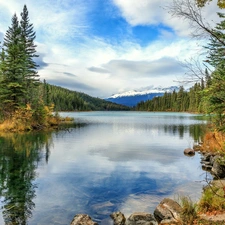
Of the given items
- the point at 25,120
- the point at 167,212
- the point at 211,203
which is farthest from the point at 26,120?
the point at 211,203

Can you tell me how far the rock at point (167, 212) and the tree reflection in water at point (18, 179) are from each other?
4.66m

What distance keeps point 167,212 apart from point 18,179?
8258mm

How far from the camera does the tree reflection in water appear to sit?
9082 millimetres

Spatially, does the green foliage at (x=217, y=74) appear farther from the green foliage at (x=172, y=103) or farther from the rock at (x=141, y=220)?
the green foliage at (x=172, y=103)

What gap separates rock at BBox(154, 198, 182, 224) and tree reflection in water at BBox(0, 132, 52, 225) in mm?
4661

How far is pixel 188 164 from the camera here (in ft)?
58.3

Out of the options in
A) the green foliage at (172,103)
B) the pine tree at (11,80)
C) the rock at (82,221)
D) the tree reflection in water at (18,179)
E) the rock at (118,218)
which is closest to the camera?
the rock at (82,221)

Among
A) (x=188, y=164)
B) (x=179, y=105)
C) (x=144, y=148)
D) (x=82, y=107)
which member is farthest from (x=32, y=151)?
(x=82, y=107)

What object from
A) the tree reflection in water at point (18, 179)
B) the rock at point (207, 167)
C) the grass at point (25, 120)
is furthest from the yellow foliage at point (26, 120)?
the rock at point (207, 167)

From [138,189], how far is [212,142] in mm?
11148

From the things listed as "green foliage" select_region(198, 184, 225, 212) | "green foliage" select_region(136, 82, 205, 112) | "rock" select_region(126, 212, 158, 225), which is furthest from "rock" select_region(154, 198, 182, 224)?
"green foliage" select_region(136, 82, 205, 112)

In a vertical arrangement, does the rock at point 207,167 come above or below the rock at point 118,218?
above

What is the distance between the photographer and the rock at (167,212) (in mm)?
8052

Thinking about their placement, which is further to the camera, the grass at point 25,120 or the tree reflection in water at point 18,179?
the grass at point 25,120
